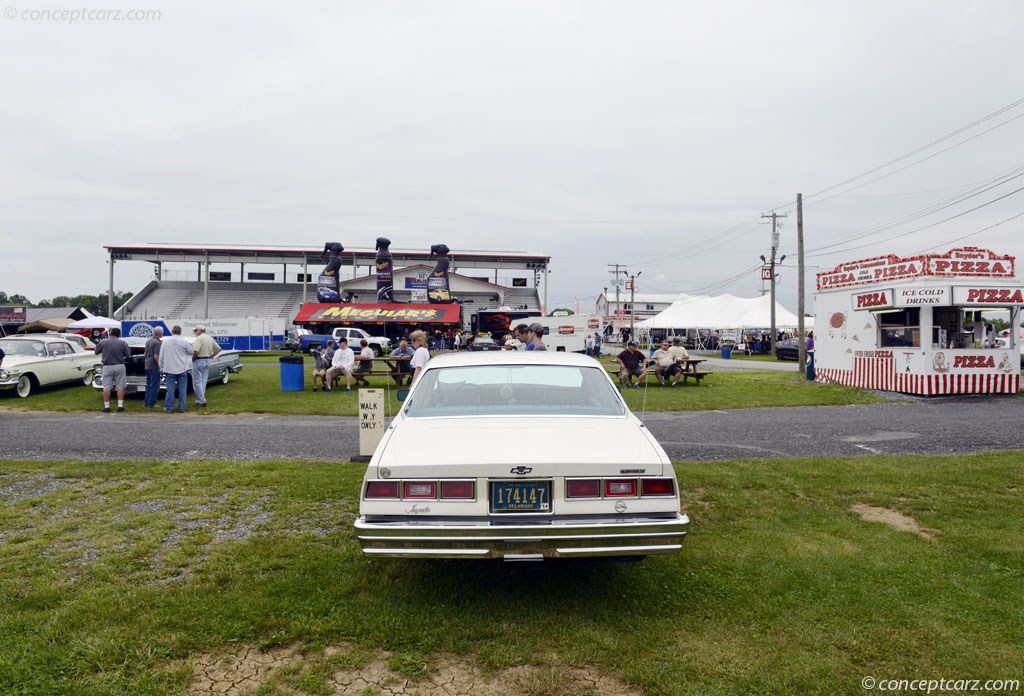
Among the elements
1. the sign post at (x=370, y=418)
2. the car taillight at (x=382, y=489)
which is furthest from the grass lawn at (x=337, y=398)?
the car taillight at (x=382, y=489)

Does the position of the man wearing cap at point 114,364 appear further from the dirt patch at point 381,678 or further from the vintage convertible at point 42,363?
the dirt patch at point 381,678

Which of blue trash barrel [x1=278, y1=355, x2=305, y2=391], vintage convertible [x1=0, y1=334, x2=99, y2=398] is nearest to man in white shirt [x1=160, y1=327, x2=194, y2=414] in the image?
blue trash barrel [x1=278, y1=355, x2=305, y2=391]

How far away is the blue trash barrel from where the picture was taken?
51.9 ft

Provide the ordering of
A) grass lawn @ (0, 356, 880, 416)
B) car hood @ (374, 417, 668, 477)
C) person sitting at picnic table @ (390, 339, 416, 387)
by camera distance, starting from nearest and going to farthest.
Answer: car hood @ (374, 417, 668, 477), grass lawn @ (0, 356, 880, 416), person sitting at picnic table @ (390, 339, 416, 387)

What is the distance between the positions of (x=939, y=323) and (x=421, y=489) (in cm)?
1716

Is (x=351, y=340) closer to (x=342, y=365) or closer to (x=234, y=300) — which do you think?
(x=342, y=365)

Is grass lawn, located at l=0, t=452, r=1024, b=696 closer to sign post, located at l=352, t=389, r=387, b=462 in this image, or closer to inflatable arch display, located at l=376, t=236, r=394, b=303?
sign post, located at l=352, t=389, r=387, b=462

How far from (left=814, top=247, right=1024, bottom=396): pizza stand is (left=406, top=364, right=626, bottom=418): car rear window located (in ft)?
46.6

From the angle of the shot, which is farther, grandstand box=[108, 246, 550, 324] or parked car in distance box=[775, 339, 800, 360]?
grandstand box=[108, 246, 550, 324]

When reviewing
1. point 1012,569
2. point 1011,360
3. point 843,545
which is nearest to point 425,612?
point 843,545

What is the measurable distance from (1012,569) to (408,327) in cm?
4380

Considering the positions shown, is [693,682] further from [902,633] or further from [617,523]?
[902,633]

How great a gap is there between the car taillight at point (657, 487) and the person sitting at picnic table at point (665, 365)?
47.8 feet

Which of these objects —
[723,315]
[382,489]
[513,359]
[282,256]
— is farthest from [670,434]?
[282,256]
